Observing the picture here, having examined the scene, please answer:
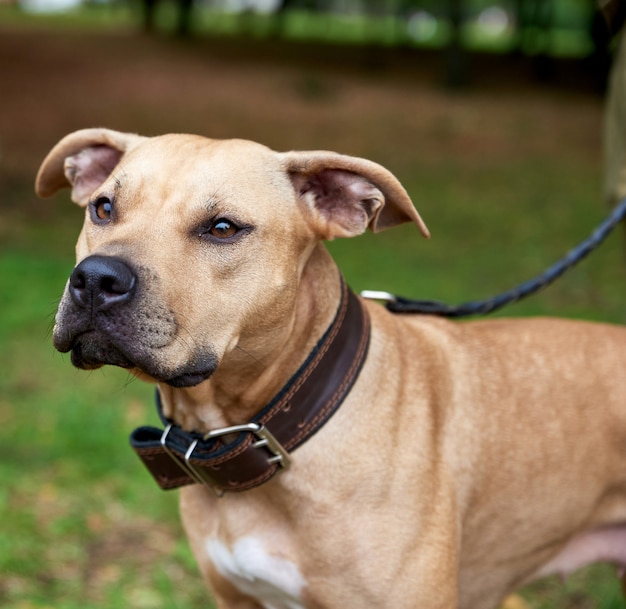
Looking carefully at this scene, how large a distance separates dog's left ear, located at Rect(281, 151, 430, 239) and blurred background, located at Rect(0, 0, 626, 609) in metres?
2.30

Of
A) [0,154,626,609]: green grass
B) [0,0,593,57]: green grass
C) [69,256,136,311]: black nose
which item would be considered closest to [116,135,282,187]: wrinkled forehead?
[69,256,136,311]: black nose

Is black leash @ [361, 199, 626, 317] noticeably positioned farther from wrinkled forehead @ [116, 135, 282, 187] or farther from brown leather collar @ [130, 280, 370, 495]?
wrinkled forehead @ [116, 135, 282, 187]

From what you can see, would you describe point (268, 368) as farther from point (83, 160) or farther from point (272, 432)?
point (83, 160)

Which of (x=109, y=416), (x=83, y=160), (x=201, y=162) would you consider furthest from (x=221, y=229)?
(x=109, y=416)

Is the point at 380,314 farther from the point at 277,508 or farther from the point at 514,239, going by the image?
the point at 514,239

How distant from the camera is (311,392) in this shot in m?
3.10

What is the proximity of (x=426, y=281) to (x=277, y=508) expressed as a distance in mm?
7070

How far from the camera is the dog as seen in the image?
2840 millimetres

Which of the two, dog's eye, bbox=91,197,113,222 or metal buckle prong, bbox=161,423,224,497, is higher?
dog's eye, bbox=91,197,113,222

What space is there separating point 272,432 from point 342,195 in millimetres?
889

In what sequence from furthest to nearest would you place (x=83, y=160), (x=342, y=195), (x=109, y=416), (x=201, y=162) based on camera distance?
(x=109, y=416) < (x=83, y=160) < (x=342, y=195) < (x=201, y=162)

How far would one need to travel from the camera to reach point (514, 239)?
1206cm

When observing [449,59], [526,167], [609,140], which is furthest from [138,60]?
[609,140]

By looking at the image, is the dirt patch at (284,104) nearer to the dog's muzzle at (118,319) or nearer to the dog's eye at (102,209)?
the dog's eye at (102,209)
